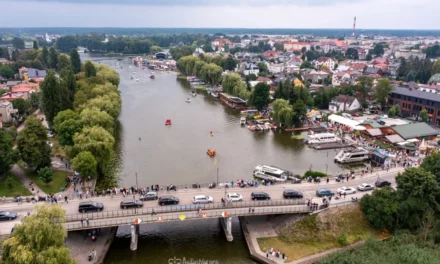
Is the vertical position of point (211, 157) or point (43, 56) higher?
point (43, 56)

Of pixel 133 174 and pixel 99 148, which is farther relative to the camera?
pixel 133 174

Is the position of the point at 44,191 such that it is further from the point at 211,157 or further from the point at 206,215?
the point at 211,157

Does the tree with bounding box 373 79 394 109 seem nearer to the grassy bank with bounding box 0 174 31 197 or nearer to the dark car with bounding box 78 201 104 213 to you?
the dark car with bounding box 78 201 104 213

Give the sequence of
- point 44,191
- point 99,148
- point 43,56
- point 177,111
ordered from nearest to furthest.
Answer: point 44,191 → point 99,148 → point 177,111 → point 43,56

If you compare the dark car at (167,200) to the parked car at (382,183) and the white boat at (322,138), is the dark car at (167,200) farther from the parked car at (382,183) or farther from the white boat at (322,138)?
the white boat at (322,138)

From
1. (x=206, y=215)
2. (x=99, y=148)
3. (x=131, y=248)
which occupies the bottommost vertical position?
(x=131, y=248)

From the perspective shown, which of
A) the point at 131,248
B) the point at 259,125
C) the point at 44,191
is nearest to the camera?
the point at 131,248

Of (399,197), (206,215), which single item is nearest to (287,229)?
(206,215)

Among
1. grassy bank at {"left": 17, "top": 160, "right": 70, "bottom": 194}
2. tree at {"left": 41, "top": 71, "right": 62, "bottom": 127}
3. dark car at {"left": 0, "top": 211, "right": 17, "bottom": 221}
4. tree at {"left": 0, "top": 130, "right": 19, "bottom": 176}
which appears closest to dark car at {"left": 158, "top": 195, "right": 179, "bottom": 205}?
dark car at {"left": 0, "top": 211, "right": 17, "bottom": 221}

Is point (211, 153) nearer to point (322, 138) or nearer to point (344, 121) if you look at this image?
point (322, 138)
